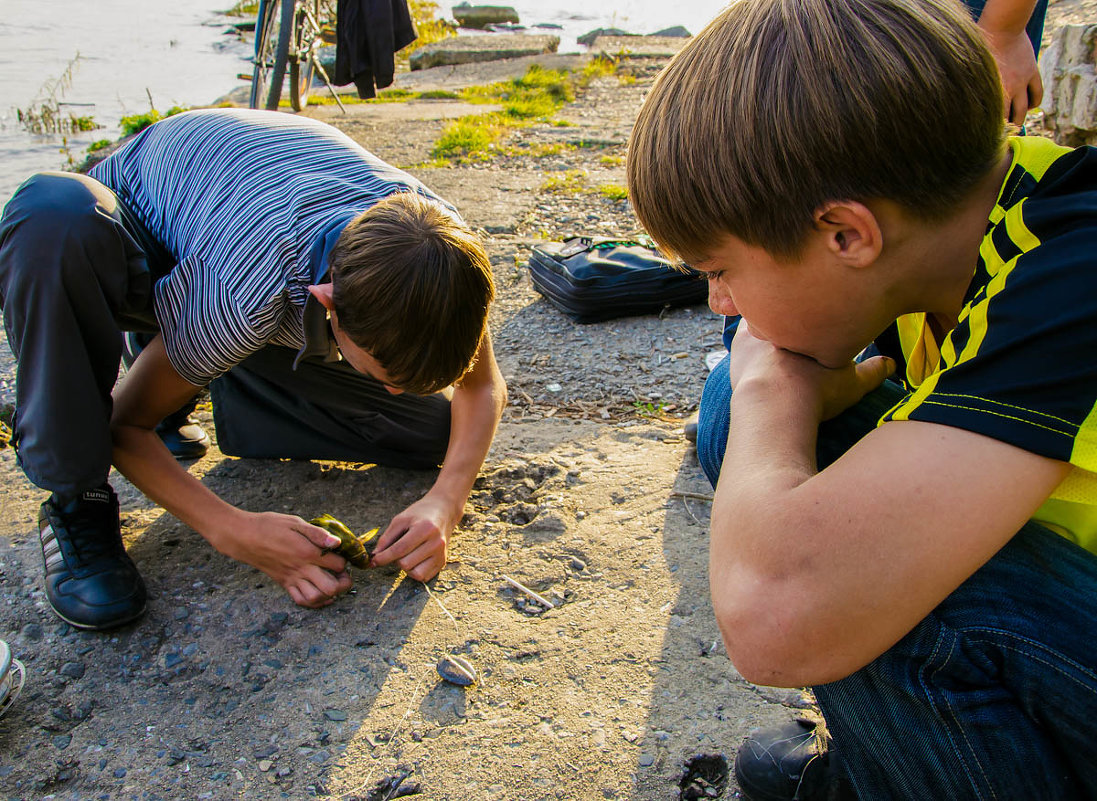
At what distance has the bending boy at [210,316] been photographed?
2.06 metres

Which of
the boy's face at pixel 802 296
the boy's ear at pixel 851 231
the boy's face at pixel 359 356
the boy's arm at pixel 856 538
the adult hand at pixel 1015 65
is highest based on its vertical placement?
the adult hand at pixel 1015 65

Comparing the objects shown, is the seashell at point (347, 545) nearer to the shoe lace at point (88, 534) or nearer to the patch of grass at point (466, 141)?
the shoe lace at point (88, 534)

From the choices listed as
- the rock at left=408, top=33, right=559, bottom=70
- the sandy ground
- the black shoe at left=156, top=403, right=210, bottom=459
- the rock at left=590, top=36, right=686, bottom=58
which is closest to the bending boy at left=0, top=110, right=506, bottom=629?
the sandy ground

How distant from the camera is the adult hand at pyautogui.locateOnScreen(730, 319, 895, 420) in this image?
4.88 ft

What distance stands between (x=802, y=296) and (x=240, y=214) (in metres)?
1.50

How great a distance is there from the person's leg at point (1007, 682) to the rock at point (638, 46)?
9.91m

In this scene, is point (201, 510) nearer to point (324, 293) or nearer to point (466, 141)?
point (324, 293)

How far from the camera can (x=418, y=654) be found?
205 cm

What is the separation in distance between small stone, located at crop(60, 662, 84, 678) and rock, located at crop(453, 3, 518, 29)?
1462 cm

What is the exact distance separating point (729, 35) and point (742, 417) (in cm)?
58

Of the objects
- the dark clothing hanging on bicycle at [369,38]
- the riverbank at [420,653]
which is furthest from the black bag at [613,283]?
the dark clothing hanging on bicycle at [369,38]

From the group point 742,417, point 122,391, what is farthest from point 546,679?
point 122,391

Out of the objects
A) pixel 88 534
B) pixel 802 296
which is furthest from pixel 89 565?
pixel 802 296

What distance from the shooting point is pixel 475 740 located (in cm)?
183
